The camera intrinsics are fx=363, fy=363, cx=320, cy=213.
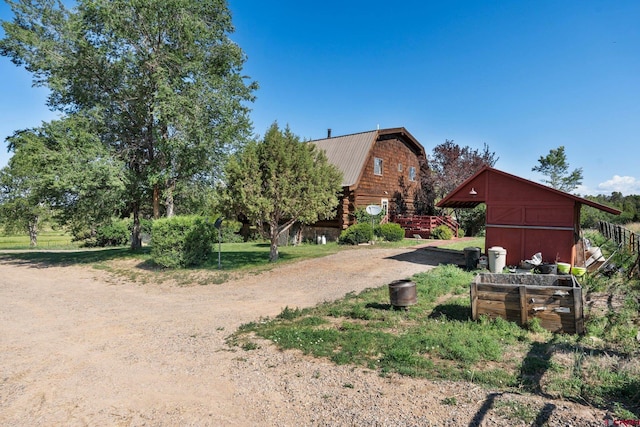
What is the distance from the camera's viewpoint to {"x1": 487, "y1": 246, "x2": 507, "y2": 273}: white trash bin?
42.5 feet

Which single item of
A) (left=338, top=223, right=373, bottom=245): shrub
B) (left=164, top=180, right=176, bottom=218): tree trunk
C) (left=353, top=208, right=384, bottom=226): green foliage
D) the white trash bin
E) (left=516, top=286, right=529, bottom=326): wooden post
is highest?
(left=164, top=180, right=176, bottom=218): tree trunk

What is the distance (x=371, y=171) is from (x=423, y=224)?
204 inches

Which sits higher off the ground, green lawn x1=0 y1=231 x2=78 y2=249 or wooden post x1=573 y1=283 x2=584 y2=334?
wooden post x1=573 y1=283 x2=584 y2=334

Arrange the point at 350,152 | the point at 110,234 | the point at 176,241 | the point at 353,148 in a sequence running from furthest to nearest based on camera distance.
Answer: the point at 110,234, the point at 353,148, the point at 350,152, the point at 176,241

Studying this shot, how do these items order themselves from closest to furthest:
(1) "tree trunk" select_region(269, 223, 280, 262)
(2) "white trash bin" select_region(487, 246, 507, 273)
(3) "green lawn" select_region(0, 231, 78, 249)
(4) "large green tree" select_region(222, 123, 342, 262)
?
1. (2) "white trash bin" select_region(487, 246, 507, 273)
2. (4) "large green tree" select_region(222, 123, 342, 262)
3. (1) "tree trunk" select_region(269, 223, 280, 262)
4. (3) "green lawn" select_region(0, 231, 78, 249)

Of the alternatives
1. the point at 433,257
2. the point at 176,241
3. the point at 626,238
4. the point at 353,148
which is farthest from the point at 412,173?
the point at 176,241

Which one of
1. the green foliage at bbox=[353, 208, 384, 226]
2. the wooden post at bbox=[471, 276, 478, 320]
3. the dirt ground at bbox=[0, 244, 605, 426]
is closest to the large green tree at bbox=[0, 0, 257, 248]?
the green foliage at bbox=[353, 208, 384, 226]

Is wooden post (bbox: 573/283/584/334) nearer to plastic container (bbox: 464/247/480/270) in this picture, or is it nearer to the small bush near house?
plastic container (bbox: 464/247/480/270)

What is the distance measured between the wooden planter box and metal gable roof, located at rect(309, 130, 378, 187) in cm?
1629

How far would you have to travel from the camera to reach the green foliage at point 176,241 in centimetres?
1500

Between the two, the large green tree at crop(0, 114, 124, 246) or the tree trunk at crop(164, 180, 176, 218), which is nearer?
the large green tree at crop(0, 114, 124, 246)

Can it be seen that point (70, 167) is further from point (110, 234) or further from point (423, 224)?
point (423, 224)

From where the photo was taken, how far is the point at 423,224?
25.2 m

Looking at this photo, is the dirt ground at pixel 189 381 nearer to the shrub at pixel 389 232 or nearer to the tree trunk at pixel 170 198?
the tree trunk at pixel 170 198
